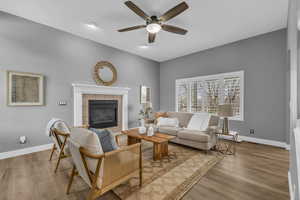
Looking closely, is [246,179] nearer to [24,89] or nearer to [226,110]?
[226,110]

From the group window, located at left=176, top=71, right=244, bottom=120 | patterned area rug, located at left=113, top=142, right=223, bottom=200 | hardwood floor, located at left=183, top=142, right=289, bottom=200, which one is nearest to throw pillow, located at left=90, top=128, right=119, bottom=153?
patterned area rug, located at left=113, top=142, right=223, bottom=200

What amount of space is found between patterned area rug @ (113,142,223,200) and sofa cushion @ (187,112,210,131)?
62cm

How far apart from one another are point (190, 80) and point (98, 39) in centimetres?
360

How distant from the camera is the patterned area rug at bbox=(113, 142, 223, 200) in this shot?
5.50 feet

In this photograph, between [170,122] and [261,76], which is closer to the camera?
[261,76]

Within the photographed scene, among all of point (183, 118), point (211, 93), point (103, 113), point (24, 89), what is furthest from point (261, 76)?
point (24, 89)

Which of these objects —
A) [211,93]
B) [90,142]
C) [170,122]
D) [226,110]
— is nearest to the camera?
[90,142]

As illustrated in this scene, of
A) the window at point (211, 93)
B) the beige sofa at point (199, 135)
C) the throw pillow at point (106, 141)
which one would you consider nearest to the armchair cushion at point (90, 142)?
the throw pillow at point (106, 141)

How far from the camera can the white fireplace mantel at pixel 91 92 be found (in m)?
3.69

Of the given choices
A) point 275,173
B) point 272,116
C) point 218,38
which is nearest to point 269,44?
point 218,38

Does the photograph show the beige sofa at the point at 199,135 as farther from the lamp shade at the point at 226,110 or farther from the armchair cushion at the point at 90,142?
the armchair cushion at the point at 90,142

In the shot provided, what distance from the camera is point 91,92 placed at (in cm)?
397

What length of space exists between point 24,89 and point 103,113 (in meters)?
2.04

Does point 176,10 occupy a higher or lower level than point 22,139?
higher
